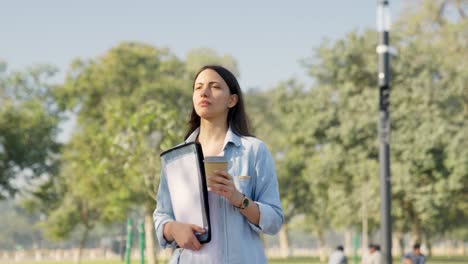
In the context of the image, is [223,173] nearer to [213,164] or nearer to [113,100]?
[213,164]

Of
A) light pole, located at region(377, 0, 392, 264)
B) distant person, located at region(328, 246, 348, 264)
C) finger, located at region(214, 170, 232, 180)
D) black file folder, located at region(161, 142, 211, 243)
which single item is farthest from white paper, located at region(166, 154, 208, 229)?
distant person, located at region(328, 246, 348, 264)

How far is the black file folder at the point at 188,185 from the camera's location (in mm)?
3426

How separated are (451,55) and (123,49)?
61.1ft

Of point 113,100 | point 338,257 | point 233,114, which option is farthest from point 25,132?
point 233,114

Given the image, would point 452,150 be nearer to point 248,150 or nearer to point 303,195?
point 303,195

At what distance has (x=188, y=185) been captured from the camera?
349 centimetres

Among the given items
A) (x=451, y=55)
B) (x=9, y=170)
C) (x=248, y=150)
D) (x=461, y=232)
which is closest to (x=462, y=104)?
(x=451, y=55)

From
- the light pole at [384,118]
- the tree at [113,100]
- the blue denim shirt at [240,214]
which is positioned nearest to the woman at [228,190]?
the blue denim shirt at [240,214]

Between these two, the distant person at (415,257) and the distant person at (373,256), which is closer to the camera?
the distant person at (415,257)

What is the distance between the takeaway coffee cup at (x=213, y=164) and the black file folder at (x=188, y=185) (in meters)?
0.02

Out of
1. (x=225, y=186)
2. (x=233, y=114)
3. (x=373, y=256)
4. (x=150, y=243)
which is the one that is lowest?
(x=373, y=256)

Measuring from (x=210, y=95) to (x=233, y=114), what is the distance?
18cm

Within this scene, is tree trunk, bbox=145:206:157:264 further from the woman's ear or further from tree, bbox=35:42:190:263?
the woman's ear

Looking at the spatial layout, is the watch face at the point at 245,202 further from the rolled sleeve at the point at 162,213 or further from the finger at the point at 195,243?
the rolled sleeve at the point at 162,213
